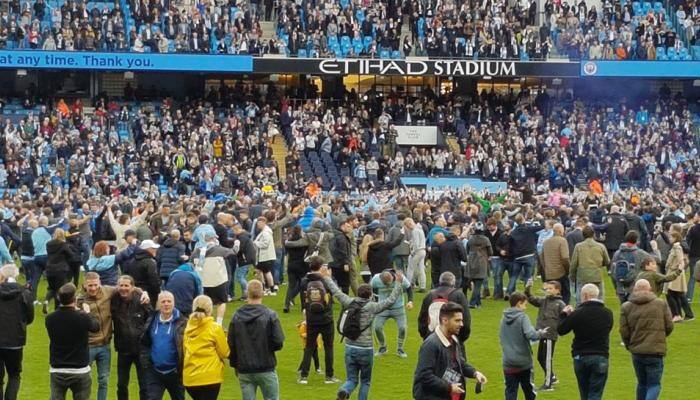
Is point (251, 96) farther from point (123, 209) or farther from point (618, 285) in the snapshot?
point (618, 285)

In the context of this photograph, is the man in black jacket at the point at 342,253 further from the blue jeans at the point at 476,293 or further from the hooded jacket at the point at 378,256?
the blue jeans at the point at 476,293

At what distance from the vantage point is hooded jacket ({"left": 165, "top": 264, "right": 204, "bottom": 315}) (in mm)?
14719

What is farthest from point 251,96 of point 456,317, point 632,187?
point 456,317

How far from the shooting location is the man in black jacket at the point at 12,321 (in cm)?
1289

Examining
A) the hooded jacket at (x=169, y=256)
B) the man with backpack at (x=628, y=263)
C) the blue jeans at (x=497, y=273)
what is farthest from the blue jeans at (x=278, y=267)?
the man with backpack at (x=628, y=263)

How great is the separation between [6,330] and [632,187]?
103ft

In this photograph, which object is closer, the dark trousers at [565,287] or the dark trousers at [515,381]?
the dark trousers at [515,381]

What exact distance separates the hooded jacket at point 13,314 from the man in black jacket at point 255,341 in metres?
2.37

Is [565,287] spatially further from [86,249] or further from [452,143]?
[452,143]

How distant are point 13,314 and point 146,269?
8.55 ft

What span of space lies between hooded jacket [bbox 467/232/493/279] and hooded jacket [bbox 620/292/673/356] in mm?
7775

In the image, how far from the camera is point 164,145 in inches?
1601

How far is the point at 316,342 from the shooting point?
15.4 metres

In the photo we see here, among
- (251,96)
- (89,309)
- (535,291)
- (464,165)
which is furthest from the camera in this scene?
(251,96)
